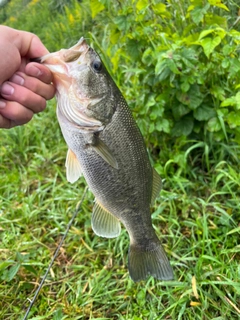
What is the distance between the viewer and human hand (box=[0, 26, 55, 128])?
1488 mm

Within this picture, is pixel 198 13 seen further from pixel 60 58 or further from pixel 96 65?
pixel 60 58

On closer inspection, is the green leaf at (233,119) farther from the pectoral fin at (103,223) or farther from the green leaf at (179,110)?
the pectoral fin at (103,223)

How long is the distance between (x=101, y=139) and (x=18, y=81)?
0.44 meters

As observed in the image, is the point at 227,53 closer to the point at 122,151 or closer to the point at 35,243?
the point at 122,151

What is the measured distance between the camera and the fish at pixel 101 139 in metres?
1.57

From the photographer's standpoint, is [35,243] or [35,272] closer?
[35,272]

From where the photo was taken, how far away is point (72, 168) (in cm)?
170

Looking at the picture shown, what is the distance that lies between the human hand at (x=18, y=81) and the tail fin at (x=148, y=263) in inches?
34.6

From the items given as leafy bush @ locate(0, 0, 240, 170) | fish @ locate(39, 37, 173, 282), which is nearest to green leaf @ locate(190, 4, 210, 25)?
leafy bush @ locate(0, 0, 240, 170)

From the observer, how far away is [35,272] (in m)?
2.26

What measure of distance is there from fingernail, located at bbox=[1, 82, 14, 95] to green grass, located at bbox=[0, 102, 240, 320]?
3.79 feet

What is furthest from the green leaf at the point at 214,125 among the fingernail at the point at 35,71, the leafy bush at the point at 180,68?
the fingernail at the point at 35,71

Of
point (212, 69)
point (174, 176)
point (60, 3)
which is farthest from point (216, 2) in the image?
point (60, 3)

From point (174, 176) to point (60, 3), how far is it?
160 inches
